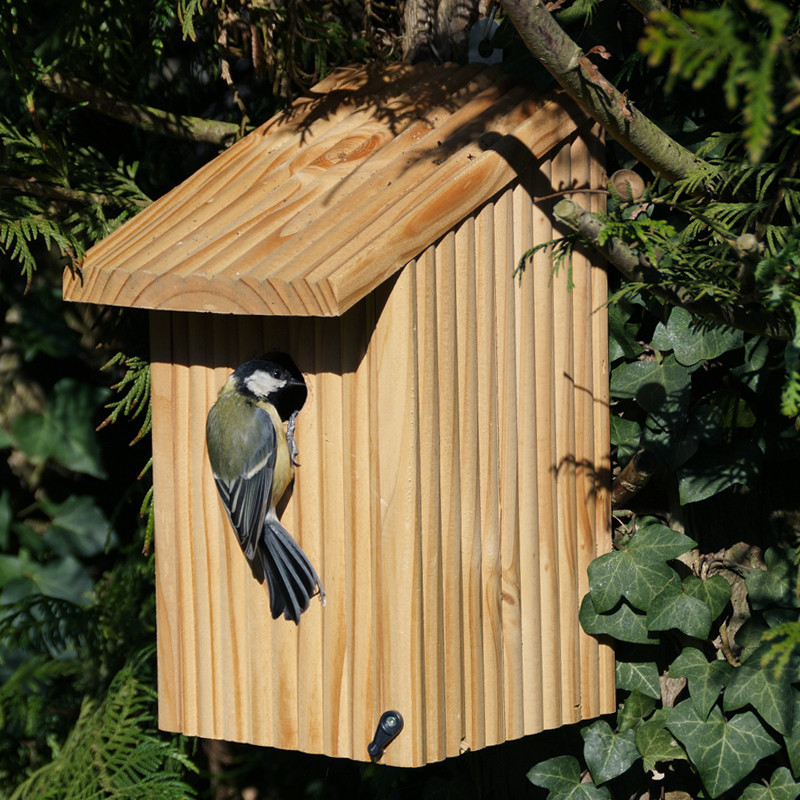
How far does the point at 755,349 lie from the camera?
5.21ft

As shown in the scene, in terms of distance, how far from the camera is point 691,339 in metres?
1.60

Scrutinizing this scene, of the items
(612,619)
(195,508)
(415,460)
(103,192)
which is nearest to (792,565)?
(612,619)

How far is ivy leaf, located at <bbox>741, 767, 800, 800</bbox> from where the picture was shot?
166 centimetres

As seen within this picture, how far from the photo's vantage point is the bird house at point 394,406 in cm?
140

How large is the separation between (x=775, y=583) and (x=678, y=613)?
0.62 ft

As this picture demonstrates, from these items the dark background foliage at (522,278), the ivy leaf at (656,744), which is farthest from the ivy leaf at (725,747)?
the ivy leaf at (656,744)

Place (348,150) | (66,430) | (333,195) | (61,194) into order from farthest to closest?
(66,430) → (61,194) → (348,150) → (333,195)

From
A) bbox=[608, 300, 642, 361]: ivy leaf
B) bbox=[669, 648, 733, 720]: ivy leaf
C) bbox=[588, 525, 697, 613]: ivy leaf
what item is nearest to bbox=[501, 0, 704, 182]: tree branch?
bbox=[608, 300, 642, 361]: ivy leaf

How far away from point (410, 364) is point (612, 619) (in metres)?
0.65

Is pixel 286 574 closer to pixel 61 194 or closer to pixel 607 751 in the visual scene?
pixel 607 751

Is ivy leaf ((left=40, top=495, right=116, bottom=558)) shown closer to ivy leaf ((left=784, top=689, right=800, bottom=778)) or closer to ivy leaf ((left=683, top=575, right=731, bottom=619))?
ivy leaf ((left=683, top=575, right=731, bottom=619))

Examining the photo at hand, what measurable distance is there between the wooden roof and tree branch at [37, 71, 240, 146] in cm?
33

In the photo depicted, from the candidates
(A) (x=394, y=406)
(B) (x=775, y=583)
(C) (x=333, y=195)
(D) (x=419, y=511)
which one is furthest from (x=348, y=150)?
(B) (x=775, y=583)

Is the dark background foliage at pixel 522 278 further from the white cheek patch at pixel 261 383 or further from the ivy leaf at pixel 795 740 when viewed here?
the white cheek patch at pixel 261 383
